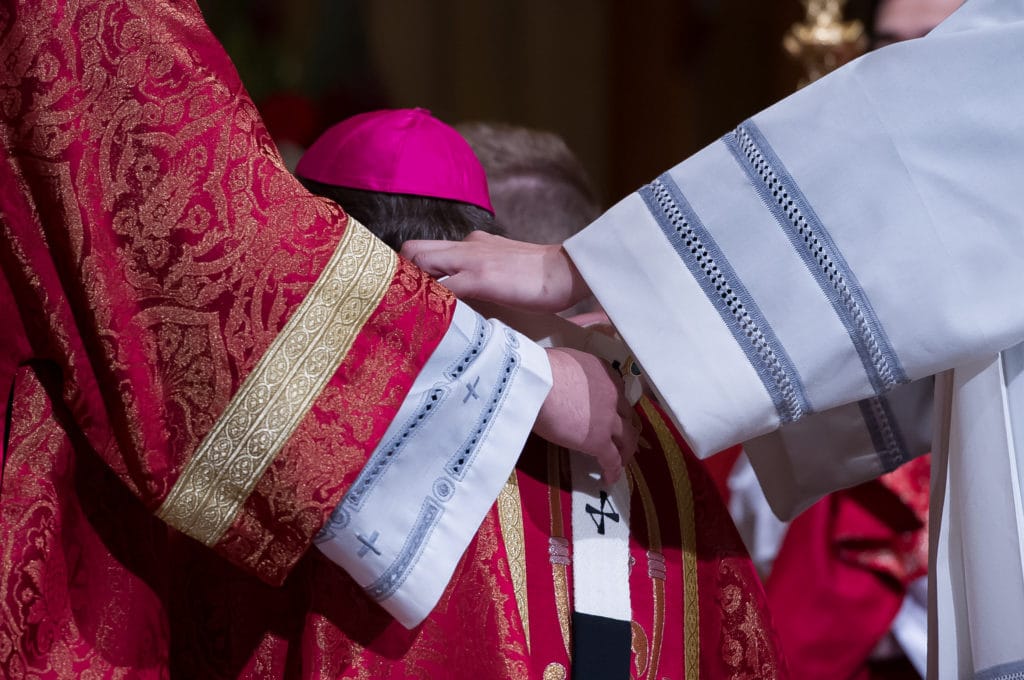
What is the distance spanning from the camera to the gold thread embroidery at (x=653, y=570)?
1317 millimetres

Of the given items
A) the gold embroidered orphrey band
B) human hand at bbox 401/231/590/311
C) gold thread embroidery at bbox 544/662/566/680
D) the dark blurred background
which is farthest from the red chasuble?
the dark blurred background

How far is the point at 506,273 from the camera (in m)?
1.27

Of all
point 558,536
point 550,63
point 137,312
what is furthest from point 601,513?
point 550,63

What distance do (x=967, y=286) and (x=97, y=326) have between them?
797mm

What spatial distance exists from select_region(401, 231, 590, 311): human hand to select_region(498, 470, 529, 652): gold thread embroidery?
18 cm

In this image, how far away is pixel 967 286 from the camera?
47.7 inches

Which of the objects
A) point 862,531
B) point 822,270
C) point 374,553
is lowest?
point 862,531

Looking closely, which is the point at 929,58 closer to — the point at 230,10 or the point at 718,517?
the point at 718,517

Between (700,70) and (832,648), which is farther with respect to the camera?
(700,70)

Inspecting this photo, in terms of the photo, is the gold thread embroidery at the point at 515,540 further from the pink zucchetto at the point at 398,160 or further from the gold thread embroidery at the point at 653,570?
the pink zucchetto at the point at 398,160

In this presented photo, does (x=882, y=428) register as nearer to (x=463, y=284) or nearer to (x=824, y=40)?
(x=463, y=284)

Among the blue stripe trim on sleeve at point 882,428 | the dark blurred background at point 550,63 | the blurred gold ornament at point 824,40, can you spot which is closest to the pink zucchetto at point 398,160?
the blue stripe trim on sleeve at point 882,428

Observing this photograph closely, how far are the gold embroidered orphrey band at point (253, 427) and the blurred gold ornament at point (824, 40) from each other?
2.35 metres

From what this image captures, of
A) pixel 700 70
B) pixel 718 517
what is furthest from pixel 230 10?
pixel 718 517
